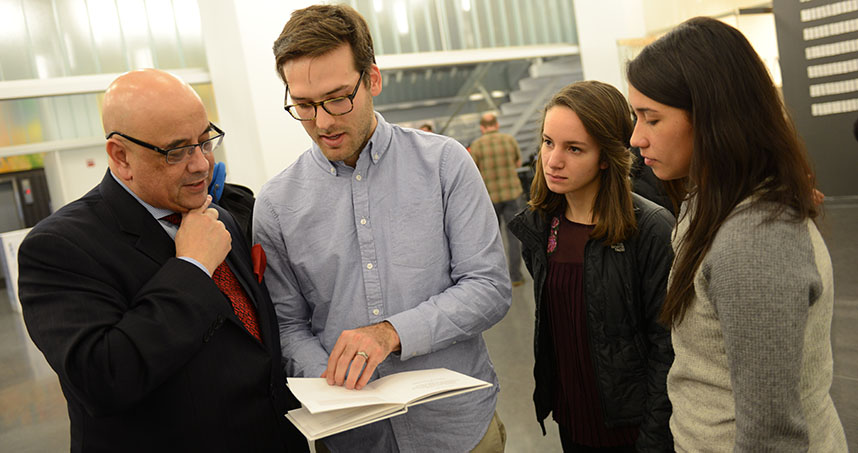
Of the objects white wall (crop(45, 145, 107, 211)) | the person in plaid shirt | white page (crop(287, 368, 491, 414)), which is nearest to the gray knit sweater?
white page (crop(287, 368, 491, 414))

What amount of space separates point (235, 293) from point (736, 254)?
109 centimetres

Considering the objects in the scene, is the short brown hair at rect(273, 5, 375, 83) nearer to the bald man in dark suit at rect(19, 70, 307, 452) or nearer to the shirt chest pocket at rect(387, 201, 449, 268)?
the bald man in dark suit at rect(19, 70, 307, 452)

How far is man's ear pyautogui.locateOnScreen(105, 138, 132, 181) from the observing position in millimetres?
1345

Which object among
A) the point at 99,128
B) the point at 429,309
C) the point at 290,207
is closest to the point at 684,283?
the point at 429,309

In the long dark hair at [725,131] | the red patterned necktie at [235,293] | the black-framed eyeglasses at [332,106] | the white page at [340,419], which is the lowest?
the white page at [340,419]

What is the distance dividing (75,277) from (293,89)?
2.11 feet

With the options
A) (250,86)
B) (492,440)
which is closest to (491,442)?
(492,440)

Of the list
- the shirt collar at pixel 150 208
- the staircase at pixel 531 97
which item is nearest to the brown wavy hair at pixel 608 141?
the shirt collar at pixel 150 208

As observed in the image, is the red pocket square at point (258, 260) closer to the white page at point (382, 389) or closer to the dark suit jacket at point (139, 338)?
the dark suit jacket at point (139, 338)

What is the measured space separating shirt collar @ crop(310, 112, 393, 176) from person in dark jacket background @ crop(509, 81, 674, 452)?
58 cm

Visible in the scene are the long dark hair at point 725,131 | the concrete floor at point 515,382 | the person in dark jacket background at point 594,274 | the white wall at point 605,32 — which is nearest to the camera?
the long dark hair at point 725,131

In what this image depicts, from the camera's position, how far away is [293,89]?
1.49 metres

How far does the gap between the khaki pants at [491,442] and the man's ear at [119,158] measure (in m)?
0.83

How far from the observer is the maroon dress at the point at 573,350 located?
1867 millimetres
